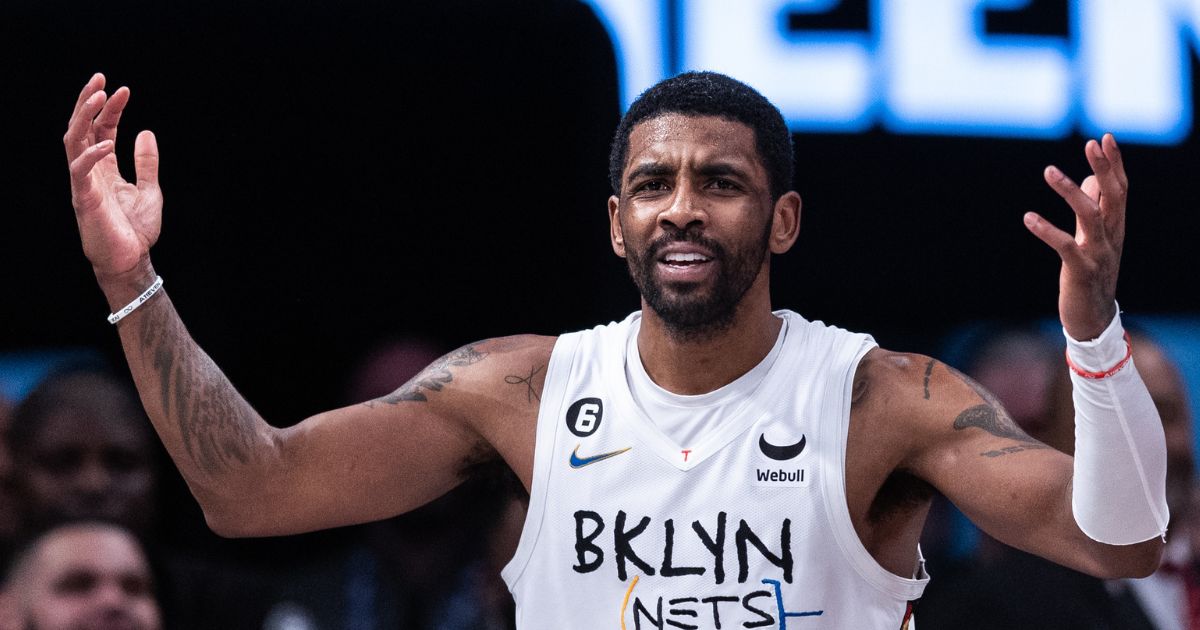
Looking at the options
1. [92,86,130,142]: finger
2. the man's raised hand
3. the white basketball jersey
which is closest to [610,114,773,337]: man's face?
the white basketball jersey

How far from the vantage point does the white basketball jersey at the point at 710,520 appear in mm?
3148

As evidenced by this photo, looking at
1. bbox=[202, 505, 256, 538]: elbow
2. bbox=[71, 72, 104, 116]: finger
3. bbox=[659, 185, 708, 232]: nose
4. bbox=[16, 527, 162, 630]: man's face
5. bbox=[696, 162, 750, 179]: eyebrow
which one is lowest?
bbox=[16, 527, 162, 630]: man's face

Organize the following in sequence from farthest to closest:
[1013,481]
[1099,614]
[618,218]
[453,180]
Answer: [453,180] < [1099,614] < [618,218] < [1013,481]

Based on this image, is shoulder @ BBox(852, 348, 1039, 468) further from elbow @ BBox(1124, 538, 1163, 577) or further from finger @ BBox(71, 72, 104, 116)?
finger @ BBox(71, 72, 104, 116)

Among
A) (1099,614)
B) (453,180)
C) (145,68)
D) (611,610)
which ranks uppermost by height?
(145,68)

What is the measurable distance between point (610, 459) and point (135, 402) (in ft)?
7.27

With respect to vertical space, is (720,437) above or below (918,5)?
below

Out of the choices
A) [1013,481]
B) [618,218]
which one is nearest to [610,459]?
[618,218]

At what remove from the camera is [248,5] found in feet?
17.1

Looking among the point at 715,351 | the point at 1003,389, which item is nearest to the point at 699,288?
the point at 715,351

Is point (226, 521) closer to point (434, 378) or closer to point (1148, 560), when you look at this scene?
point (434, 378)

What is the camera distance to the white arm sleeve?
2725 mm

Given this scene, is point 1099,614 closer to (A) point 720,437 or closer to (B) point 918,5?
(A) point 720,437

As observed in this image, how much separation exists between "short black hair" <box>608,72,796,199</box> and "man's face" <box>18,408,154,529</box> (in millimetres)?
1794
